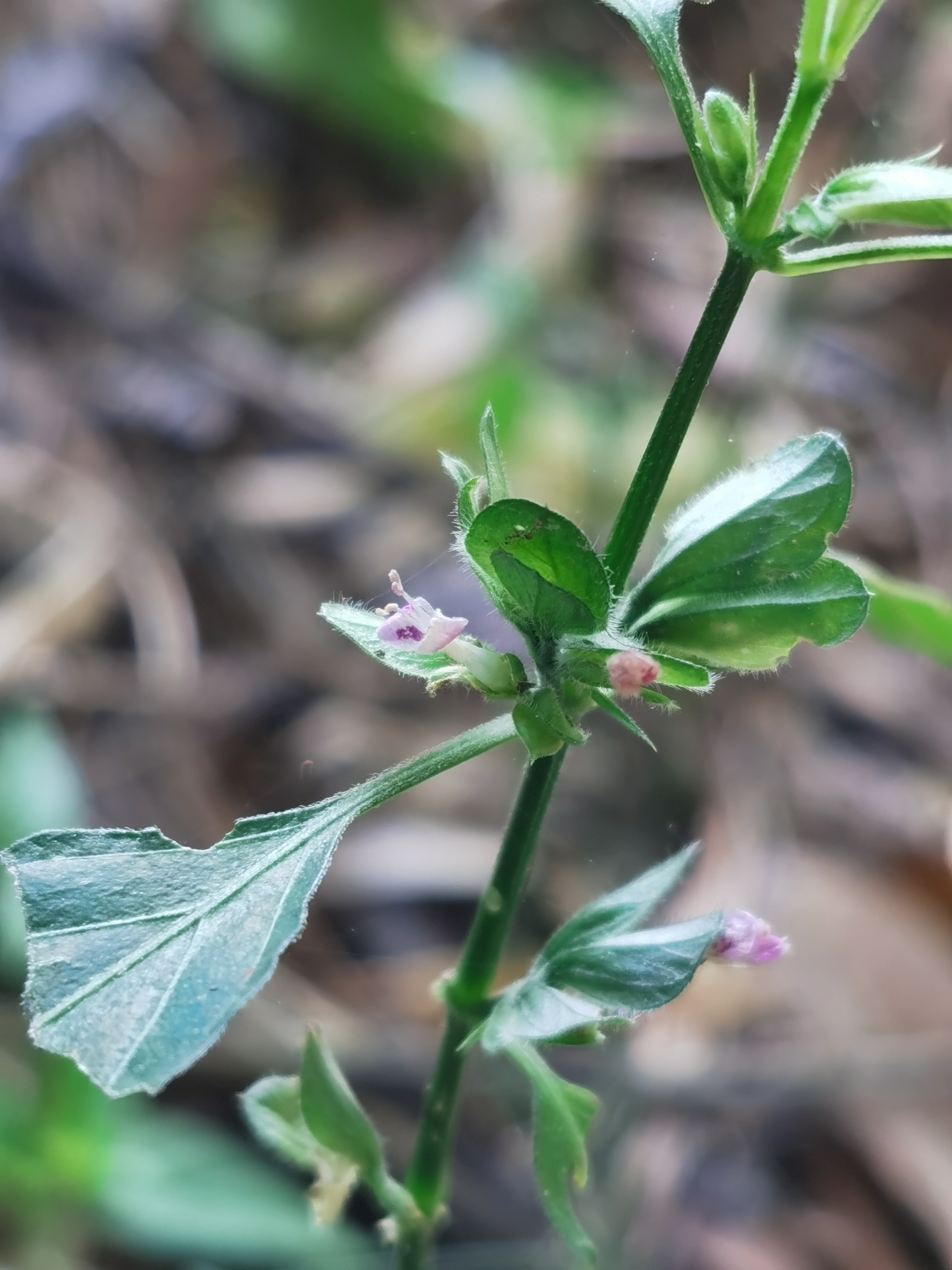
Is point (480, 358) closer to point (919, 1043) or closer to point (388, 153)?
point (388, 153)

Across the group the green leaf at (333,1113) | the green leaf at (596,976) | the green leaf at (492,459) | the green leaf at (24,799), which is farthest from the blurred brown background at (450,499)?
the green leaf at (492,459)

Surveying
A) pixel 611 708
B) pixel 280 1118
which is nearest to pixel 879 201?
pixel 611 708

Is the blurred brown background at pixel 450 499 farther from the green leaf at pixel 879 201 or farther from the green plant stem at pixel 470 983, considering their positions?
the green leaf at pixel 879 201

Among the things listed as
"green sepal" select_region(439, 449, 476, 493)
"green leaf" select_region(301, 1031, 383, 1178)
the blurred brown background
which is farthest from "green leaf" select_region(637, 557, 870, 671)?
the blurred brown background

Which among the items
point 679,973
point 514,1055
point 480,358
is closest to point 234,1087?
point 514,1055

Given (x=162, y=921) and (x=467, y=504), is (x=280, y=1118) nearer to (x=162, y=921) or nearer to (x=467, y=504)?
(x=162, y=921)

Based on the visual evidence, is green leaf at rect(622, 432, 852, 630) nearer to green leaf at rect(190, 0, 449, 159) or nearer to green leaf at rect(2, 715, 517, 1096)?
green leaf at rect(2, 715, 517, 1096)
